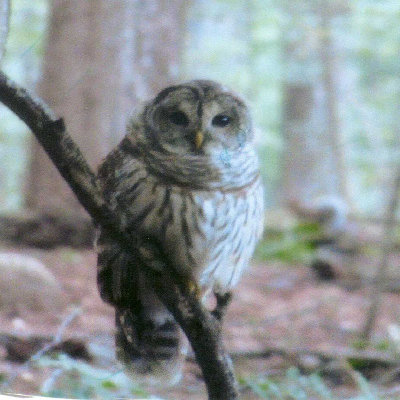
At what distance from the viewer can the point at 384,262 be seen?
1.57 metres

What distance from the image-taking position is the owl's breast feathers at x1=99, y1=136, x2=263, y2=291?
100 centimetres

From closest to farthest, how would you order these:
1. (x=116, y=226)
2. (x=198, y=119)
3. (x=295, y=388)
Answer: (x=116, y=226)
(x=198, y=119)
(x=295, y=388)

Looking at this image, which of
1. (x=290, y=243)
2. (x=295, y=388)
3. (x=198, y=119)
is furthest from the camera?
(x=290, y=243)

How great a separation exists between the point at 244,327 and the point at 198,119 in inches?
19.2

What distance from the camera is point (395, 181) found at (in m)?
1.42

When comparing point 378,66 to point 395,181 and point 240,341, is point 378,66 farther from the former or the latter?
point 240,341

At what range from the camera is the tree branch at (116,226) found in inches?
31.3

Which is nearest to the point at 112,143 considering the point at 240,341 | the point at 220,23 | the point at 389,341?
the point at 220,23

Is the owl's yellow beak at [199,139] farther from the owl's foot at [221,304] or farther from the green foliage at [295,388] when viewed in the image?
the green foliage at [295,388]

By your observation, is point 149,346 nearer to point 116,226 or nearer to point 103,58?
point 116,226

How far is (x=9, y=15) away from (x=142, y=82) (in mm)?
242

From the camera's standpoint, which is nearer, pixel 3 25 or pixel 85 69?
pixel 3 25

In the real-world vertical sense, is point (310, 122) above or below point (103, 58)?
below

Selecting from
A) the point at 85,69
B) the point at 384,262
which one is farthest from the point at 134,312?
the point at 384,262
